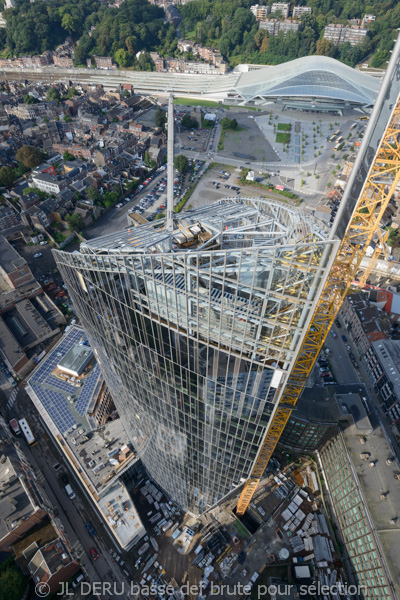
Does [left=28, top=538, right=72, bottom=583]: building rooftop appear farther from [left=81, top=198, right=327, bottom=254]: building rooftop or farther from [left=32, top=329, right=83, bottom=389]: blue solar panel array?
[left=81, top=198, right=327, bottom=254]: building rooftop

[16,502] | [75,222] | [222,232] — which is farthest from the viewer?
[75,222]

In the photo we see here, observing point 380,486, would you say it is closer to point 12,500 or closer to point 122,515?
point 122,515

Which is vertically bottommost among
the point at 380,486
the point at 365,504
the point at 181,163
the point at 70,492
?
the point at 70,492

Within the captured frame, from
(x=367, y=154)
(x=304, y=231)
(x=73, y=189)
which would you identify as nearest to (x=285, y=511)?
(x=304, y=231)

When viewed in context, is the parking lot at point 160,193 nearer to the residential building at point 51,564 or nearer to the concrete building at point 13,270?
the concrete building at point 13,270

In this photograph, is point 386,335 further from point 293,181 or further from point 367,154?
point 293,181

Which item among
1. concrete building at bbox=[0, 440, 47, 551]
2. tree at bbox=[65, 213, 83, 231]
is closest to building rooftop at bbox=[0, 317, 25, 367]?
concrete building at bbox=[0, 440, 47, 551]

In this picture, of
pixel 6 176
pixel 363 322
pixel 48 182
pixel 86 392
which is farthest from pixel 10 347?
pixel 363 322

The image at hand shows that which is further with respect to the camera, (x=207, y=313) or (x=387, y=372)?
(x=387, y=372)
